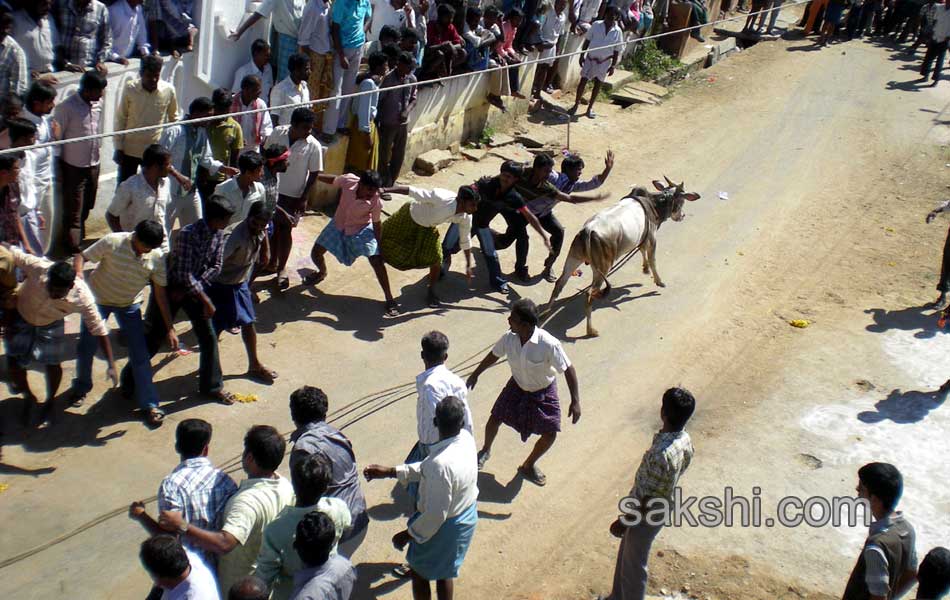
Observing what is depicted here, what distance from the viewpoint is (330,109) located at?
1147 cm

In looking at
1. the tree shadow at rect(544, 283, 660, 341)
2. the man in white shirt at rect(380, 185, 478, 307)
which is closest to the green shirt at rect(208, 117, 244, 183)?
the man in white shirt at rect(380, 185, 478, 307)

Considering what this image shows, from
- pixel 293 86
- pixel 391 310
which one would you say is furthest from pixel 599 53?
pixel 391 310

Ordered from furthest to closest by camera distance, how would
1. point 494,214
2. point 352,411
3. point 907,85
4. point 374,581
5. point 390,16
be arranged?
point 907,85 → point 390,16 → point 494,214 → point 352,411 → point 374,581

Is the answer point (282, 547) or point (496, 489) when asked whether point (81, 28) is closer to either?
point (496, 489)

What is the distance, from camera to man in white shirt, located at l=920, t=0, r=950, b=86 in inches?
780

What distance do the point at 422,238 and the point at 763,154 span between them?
321 inches

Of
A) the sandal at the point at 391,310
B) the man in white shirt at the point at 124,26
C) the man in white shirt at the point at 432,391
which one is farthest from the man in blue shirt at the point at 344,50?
the man in white shirt at the point at 432,391

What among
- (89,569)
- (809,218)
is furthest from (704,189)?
(89,569)

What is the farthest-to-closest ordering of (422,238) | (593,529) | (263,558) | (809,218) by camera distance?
(809,218) → (422,238) → (593,529) → (263,558)

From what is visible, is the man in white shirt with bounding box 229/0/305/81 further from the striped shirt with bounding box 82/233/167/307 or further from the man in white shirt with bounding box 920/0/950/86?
the man in white shirt with bounding box 920/0/950/86

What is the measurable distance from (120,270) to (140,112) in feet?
8.03

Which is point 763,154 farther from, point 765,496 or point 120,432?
point 120,432

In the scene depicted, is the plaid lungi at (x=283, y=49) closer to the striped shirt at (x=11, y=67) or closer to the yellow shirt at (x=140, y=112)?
the yellow shirt at (x=140, y=112)

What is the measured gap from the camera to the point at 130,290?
279 inches
